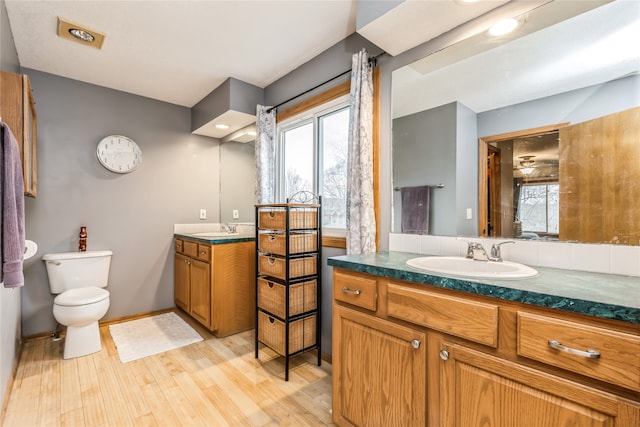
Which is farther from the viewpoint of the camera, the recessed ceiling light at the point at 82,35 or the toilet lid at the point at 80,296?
the toilet lid at the point at 80,296

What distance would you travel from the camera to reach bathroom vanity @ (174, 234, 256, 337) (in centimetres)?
264

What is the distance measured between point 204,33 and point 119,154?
1.71 metres

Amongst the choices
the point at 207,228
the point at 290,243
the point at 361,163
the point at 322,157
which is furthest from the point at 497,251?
the point at 207,228

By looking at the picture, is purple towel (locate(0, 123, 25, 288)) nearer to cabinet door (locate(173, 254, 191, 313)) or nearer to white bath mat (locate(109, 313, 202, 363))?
white bath mat (locate(109, 313, 202, 363))

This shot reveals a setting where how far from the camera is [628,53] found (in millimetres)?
1155

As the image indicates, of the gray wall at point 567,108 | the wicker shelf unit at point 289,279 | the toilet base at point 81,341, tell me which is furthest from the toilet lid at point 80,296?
the gray wall at point 567,108

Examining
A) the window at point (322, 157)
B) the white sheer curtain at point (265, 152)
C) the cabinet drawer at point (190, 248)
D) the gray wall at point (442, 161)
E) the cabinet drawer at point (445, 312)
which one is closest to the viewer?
the cabinet drawer at point (445, 312)

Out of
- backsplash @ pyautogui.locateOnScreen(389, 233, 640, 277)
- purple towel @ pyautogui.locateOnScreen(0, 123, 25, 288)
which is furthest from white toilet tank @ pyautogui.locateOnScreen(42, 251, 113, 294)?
backsplash @ pyautogui.locateOnScreen(389, 233, 640, 277)

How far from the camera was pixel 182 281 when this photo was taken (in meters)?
3.18

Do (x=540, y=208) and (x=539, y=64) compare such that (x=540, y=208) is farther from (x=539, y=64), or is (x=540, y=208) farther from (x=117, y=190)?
(x=117, y=190)

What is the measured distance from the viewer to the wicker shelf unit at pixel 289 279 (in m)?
2.05

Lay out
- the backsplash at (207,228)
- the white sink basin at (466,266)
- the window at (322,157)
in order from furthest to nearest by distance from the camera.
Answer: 1. the backsplash at (207,228)
2. the window at (322,157)
3. the white sink basin at (466,266)

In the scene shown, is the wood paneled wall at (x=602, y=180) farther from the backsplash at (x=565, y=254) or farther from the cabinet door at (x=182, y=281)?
the cabinet door at (x=182, y=281)

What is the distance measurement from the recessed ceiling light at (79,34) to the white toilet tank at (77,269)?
1.74 meters
